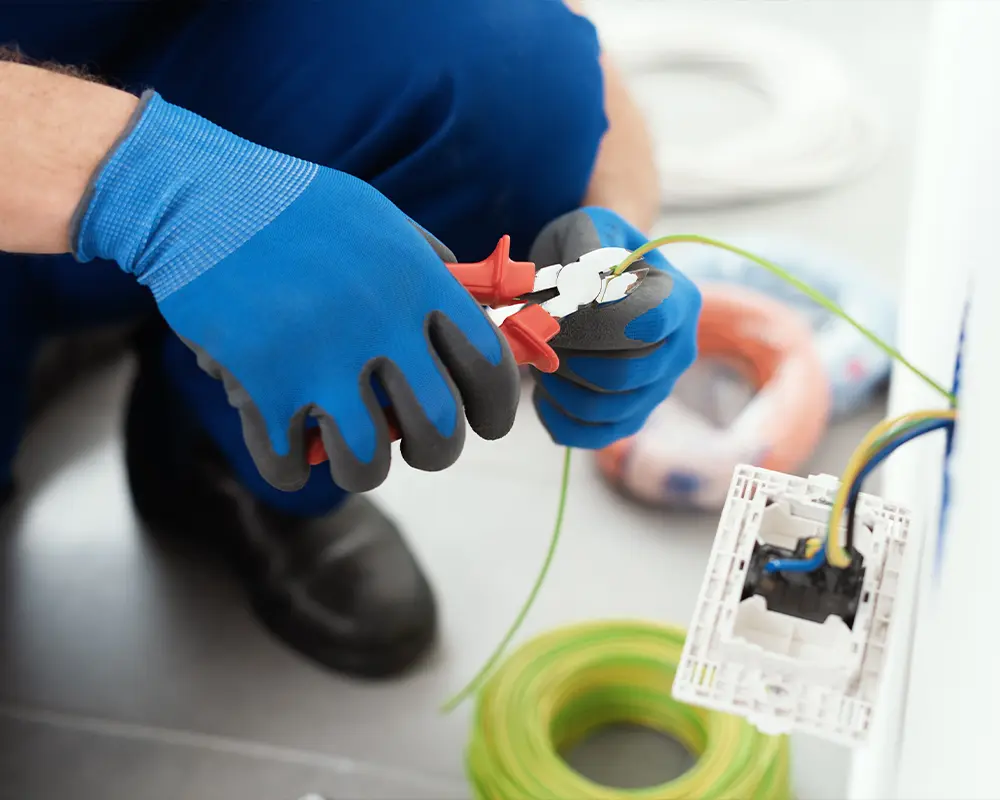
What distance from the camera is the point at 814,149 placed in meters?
1.84

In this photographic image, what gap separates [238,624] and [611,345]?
0.57m

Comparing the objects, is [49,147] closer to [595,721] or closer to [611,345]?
[611,345]

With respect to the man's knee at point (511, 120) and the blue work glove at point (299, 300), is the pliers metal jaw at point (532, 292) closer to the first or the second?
the blue work glove at point (299, 300)

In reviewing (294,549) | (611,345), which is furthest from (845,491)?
(294,549)

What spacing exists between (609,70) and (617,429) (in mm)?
404

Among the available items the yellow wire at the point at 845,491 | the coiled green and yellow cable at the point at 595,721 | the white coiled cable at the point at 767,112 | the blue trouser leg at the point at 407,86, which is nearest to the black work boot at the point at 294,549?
the coiled green and yellow cable at the point at 595,721

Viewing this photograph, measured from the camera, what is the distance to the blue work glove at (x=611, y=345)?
77 cm

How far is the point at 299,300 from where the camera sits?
0.61 metres

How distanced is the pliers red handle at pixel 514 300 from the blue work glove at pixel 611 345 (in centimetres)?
5

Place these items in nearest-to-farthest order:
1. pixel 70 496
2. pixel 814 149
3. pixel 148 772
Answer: pixel 148 772 → pixel 70 496 → pixel 814 149

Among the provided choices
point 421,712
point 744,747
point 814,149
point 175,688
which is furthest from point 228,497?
point 814,149

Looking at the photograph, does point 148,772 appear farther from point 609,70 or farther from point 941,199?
point 941,199

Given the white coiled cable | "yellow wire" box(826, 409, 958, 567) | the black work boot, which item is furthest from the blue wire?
the white coiled cable

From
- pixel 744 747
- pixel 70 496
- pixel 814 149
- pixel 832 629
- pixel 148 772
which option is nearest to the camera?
pixel 832 629
